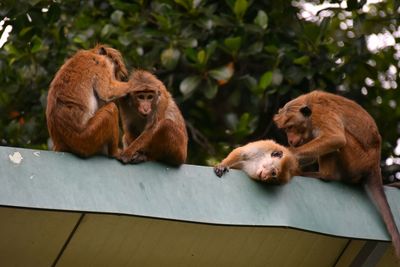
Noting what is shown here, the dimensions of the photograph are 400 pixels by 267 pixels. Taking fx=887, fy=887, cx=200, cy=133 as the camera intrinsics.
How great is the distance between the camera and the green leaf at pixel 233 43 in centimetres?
1051

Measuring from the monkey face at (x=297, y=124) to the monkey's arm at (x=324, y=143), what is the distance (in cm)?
27

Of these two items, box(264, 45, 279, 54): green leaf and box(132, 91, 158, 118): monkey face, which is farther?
box(264, 45, 279, 54): green leaf

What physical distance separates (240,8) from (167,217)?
5024 mm

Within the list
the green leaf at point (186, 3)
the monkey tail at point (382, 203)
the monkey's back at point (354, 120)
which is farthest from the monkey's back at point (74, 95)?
the green leaf at point (186, 3)

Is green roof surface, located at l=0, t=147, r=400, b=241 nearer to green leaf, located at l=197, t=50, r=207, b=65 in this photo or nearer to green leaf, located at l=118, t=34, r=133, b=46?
green leaf, located at l=197, t=50, r=207, b=65

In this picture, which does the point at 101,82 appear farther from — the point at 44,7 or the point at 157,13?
the point at 157,13

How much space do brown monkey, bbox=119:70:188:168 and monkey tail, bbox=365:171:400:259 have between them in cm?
175

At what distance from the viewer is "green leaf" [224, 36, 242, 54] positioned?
414 inches

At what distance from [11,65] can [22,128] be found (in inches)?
32.4

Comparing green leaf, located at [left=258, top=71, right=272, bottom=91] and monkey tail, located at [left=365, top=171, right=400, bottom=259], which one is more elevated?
monkey tail, located at [left=365, top=171, right=400, bottom=259]

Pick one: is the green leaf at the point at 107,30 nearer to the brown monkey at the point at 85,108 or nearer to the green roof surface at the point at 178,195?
the brown monkey at the point at 85,108

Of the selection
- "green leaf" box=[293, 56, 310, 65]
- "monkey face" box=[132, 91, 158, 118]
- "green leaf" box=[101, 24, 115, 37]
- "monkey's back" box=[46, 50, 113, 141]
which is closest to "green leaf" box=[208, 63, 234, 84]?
"green leaf" box=[293, 56, 310, 65]

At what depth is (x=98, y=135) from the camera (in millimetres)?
7328

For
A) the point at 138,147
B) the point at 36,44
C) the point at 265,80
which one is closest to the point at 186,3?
the point at 265,80
